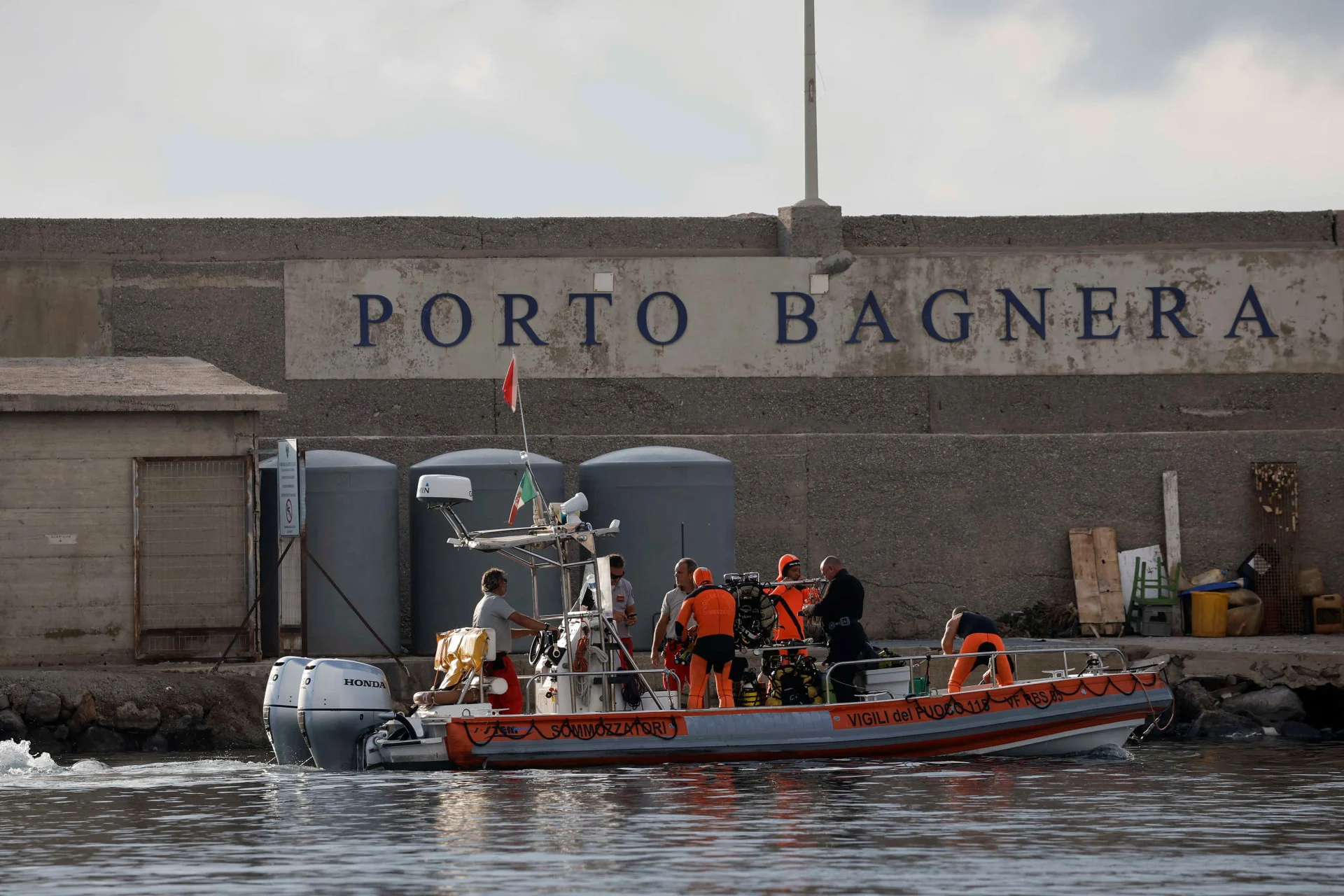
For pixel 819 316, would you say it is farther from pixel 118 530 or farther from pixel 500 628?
pixel 500 628

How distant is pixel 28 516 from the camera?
821 inches

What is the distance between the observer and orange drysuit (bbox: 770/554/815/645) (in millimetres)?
18312

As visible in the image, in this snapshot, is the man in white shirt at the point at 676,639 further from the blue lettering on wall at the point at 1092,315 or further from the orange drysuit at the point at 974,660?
the blue lettering on wall at the point at 1092,315

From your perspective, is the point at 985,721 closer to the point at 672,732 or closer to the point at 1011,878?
the point at 672,732

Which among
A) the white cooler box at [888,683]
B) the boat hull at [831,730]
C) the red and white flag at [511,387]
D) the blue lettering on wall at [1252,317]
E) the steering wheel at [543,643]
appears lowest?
the boat hull at [831,730]

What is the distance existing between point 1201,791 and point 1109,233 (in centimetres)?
1236

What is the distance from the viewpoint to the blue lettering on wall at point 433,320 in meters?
25.4

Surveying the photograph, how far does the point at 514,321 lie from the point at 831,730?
9713 millimetres

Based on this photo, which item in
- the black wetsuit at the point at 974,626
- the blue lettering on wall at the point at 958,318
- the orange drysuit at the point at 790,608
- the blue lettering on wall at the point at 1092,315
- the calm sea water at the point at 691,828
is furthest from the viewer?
the blue lettering on wall at the point at 1092,315

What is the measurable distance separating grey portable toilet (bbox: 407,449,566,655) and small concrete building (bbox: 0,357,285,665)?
2232mm

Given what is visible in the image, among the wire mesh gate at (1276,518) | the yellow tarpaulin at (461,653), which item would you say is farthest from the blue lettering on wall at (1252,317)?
the yellow tarpaulin at (461,653)

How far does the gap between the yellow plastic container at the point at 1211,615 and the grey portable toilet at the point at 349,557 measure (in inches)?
361

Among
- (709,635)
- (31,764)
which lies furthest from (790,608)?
(31,764)

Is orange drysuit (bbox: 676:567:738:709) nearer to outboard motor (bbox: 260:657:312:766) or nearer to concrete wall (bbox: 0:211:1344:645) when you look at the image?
outboard motor (bbox: 260:657:312:766)
